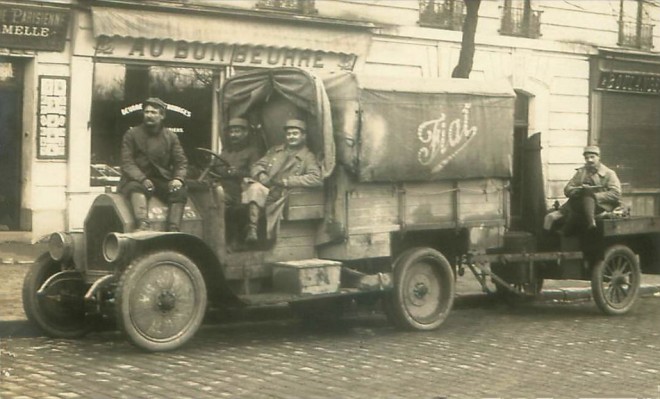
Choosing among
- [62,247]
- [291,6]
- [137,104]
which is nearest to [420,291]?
[62,247]

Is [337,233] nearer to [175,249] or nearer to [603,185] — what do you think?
[175,249]

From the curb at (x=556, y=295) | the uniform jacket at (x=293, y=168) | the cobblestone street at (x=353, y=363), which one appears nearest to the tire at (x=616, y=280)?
the cobblestone street at (x=353, y=363)

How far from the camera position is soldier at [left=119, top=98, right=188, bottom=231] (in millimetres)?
9727

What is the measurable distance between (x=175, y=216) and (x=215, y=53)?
10.2 m

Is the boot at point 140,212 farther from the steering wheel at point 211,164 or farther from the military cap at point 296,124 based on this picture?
the military cap at point 296,124

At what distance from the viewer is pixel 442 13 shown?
22875 millimetres

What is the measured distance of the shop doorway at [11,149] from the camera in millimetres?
17578

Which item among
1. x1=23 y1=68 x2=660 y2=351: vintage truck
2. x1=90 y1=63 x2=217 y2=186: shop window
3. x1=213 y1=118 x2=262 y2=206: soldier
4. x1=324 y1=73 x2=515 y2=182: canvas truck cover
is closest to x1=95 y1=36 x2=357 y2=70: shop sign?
x1=90 y1=63 x2=217 y2=186: shop window

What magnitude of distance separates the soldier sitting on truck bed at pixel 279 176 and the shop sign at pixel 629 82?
16857 mm

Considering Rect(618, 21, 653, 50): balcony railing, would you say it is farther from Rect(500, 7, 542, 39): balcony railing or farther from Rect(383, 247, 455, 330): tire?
Rect(383, 247, 455, 330): tire

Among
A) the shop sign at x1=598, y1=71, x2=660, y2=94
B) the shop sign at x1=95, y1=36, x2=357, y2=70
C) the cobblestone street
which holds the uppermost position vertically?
the shop sign at x1=598, y1=71, x2=660, y2=94

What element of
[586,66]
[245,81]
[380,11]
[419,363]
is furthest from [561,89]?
[419,363]

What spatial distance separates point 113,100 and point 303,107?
8291 mm

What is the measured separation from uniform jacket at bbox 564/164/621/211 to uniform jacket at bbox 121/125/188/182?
475 centimetres
